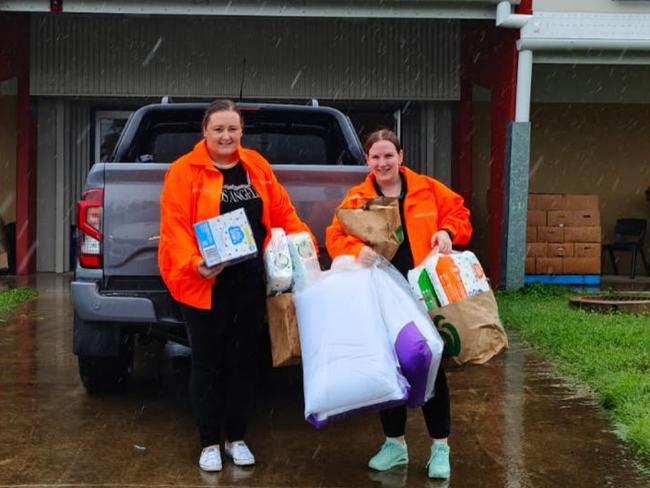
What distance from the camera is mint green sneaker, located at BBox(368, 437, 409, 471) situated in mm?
4211

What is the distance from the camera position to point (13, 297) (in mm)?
10414

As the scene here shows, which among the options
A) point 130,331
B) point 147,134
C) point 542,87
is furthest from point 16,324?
point 542,87

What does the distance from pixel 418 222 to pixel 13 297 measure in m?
7.55

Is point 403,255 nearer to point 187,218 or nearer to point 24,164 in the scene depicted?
point 187,218

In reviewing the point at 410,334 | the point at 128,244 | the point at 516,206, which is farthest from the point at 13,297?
the point at 410,334

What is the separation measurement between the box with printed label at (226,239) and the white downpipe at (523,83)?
7412mm

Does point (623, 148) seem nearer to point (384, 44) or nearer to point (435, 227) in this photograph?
point (384, 44)

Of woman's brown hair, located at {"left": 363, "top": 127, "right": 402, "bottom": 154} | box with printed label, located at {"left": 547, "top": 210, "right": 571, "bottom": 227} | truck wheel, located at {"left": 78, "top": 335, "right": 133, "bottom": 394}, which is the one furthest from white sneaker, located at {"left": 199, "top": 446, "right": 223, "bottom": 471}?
box with printed label, located at {"left": 547, "top": 210, "right": 571, "bottom": 227}

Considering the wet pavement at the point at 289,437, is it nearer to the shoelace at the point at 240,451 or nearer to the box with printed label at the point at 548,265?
the shoelace at the point at 240,451

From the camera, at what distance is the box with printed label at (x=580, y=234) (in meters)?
11.9

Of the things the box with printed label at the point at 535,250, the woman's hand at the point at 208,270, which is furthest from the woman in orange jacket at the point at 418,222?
the box with printed label at the point at 535,250

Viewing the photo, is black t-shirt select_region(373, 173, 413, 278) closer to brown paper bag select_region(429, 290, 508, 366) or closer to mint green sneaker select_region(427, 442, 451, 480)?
brown paper bag select_region(429, 290, 508, 366)

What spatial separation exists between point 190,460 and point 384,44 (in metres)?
10.2

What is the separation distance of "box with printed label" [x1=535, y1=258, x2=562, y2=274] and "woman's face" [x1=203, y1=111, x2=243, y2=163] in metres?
8.29
